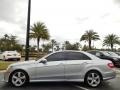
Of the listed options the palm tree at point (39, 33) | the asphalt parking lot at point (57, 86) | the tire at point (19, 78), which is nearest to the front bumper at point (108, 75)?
the asphalt parking lot at point (57, 86)

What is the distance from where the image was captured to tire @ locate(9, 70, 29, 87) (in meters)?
10.9

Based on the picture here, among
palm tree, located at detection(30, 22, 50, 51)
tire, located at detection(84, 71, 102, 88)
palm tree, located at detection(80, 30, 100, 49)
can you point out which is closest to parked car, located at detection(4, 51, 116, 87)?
tire, located at detection(84, 71, 102, 88)

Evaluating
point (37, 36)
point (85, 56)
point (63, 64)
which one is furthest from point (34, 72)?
point (37, 36)

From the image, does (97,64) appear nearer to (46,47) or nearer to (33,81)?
(33,81)

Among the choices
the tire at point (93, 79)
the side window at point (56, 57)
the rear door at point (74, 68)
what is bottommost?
the tire at point (93, 79)

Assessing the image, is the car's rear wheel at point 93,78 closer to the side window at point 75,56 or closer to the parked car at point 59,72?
the parked car at point 59,72

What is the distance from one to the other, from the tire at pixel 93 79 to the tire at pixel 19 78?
2.34m

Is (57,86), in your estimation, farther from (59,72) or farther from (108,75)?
(108,75)

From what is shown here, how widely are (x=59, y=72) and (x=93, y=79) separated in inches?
53.0

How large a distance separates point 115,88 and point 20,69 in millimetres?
3693

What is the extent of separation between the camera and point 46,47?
101 m

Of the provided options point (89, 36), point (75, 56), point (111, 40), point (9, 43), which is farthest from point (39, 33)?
point (75, 56)

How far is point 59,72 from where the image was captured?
10930 millimetres

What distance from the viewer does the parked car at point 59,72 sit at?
10.9 metres
